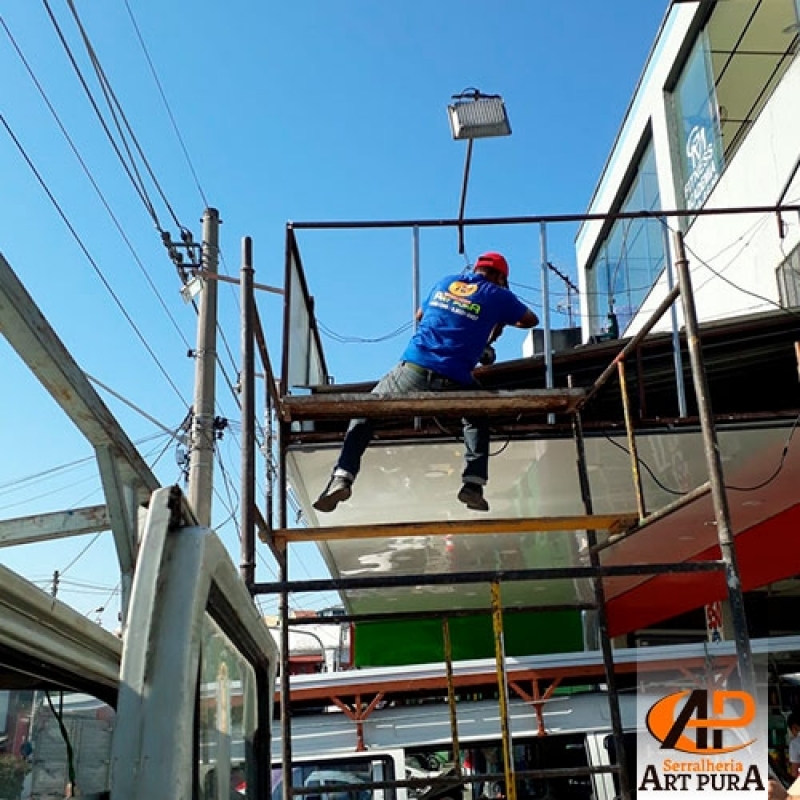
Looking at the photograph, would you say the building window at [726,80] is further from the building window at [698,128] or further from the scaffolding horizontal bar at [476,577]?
the scaffolding horizontal bar at [476,577]

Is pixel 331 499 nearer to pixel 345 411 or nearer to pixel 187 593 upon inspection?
pixel 345 411

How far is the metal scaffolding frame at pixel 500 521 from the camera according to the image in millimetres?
3674

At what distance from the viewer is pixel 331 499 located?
4.57 meters

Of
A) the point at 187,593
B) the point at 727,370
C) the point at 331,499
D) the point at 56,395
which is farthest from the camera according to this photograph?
the point at 727,370

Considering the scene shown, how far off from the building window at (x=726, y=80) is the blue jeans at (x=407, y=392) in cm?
577

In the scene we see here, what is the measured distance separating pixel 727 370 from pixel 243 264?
10.1 feet

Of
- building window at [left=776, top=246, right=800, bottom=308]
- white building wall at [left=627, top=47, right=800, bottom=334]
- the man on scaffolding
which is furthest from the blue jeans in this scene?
building window at [left=776, top=246, right=800, bottom=308]

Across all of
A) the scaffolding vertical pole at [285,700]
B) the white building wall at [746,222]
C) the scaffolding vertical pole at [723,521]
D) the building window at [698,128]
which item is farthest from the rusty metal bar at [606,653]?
the building window at [698,128]

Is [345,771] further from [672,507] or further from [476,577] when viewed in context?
[672,507]

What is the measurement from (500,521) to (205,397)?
7294mm

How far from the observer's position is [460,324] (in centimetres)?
496

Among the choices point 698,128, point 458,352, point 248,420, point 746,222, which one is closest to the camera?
point 248,420

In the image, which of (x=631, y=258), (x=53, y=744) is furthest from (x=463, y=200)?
(x=631, y=258)

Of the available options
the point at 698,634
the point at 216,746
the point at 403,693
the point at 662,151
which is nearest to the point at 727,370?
the point at 403,693
